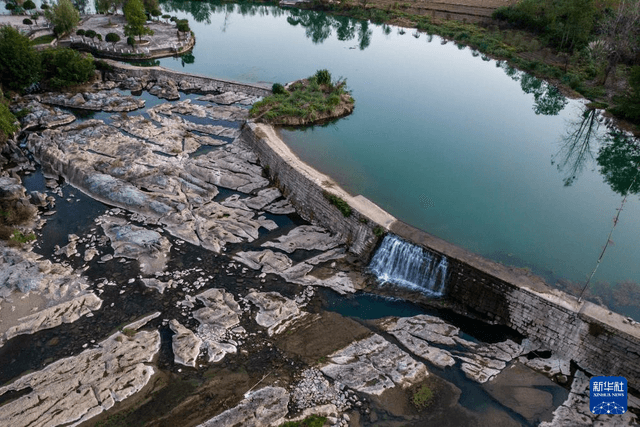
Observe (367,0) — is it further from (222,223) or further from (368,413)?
(368,413)

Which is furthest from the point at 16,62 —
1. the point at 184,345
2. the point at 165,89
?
the point at 184,345

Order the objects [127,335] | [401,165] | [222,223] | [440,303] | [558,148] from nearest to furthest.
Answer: [127,335] < [440,303] < [222,223] < [401,165] < [558,148]

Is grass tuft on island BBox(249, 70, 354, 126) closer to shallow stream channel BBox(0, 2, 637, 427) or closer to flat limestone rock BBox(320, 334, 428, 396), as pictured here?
shallow stream channel BBox(0, 2, 637, 427)

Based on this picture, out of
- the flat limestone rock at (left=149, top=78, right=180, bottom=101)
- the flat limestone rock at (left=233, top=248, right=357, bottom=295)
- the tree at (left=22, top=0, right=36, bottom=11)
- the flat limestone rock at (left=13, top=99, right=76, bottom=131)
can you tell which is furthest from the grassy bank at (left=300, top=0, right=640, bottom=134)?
the flat limestone rock at (left=13, top=99, right=76, bottom=131)

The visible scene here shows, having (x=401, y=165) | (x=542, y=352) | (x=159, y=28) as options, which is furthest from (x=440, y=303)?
(x=159, y=28)

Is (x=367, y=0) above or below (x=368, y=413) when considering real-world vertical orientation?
above

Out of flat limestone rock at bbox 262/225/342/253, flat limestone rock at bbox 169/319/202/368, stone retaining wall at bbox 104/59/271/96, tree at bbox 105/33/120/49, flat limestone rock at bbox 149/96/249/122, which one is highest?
tree at bbox 105/33/120/49

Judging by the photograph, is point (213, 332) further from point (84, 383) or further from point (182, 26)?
point (182, 26)

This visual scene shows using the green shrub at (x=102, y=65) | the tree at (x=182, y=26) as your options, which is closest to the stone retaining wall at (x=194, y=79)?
the green shrub at (x=102, y=65)
